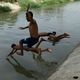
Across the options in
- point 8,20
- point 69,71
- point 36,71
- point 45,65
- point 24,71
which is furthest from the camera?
point 8,20

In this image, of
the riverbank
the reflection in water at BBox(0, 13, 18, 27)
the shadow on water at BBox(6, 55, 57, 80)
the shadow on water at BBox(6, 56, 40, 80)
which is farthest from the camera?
the reflection in water at BBox(0, 13, 18, 27)

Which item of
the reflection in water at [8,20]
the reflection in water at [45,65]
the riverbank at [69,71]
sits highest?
Result: the riverbank at [69,71]

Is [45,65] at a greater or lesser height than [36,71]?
lesser

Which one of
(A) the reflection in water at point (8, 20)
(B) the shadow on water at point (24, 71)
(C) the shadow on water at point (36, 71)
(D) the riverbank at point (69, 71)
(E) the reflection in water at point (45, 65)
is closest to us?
(D) the riverbank at point (69, 71)

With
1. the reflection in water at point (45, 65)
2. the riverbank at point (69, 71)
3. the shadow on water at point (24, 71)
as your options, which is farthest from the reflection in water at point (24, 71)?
the riverbank at point (69, 71)

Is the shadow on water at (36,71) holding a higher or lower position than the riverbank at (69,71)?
lower

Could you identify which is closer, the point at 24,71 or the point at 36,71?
the point at 36,71

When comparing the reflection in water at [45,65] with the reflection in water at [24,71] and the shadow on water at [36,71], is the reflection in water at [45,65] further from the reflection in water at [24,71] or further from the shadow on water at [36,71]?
the reflection in water at [24,71]

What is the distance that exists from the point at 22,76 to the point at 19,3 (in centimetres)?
3956

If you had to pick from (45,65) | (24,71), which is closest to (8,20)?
(45,65)

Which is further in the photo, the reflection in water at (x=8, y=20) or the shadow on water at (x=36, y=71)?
the reflection in water at (x=8, y=20)

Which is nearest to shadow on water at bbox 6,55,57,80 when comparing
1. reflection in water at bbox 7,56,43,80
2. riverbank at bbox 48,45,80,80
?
reflection in water at bbox 7,56,43,80

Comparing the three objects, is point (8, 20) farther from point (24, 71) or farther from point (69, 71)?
point (69, 71)

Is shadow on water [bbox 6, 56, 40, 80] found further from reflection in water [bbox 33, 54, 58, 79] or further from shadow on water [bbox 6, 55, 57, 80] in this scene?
reflection in water [bbox 33, 54, 58, 79]
